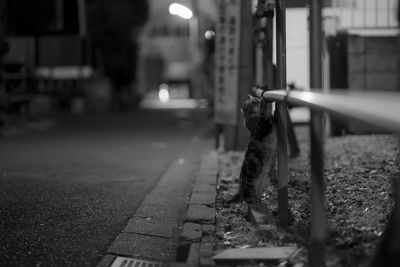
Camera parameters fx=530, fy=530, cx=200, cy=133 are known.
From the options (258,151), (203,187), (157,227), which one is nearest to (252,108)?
(258,151)

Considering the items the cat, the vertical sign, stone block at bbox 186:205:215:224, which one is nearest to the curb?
stone block at bbox 186:205:215:224

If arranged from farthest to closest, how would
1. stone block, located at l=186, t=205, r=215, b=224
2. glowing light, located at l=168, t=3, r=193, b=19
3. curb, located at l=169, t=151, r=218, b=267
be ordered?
glowing light, located at l=168, t=3, r=193, b=19
stone block, located at l=186, t=205, r=215, b=224
curb, located at l=169, t=151, r=218, b=267

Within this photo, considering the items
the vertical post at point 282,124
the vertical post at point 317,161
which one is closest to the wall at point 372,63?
the vertical post at point 282,124

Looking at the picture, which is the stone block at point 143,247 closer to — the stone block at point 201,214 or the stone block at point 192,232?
the stone block at point 192,232

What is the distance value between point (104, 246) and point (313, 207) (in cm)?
190

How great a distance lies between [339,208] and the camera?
15.0 feet

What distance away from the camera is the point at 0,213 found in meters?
5.10

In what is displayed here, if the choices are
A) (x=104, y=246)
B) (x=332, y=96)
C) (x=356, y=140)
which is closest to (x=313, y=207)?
(x=332, y=96)

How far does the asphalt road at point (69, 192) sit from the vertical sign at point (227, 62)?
1.39 metres

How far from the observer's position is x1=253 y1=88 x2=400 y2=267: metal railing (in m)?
1.97

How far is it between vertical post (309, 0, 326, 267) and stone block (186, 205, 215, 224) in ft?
5.98

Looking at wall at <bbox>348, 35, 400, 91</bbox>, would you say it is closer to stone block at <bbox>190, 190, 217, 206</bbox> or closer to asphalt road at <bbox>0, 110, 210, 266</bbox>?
asphalt road at <bbox>0, 110, 210, 266</bbox>

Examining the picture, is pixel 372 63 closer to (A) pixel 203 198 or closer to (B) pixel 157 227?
(A) pixel 203 198

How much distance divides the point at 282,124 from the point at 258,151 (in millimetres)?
430
